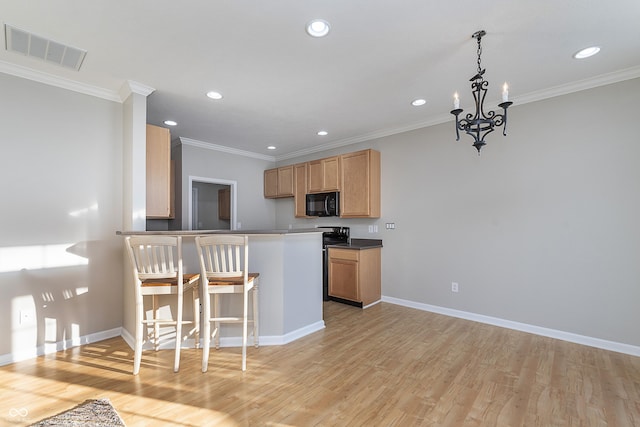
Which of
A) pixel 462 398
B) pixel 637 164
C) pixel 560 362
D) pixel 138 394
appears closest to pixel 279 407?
pixel 138 394

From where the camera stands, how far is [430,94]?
3.21 m

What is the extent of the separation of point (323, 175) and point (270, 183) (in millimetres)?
1494

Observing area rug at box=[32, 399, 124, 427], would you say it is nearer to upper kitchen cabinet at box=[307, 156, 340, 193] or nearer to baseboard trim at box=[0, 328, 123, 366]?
baseboard trim at box=[0, 328, 123, 366]

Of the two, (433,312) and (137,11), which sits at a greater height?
(137,11)

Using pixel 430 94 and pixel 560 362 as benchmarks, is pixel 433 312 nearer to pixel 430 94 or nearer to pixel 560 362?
pixel 560 362

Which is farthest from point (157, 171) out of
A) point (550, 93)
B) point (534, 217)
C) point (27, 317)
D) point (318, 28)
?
point (550, 93)

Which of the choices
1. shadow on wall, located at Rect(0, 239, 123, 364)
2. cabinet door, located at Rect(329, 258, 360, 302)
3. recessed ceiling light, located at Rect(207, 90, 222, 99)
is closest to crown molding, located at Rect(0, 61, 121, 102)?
recessed ceiling light, located at Rect(207, 90, 222, 99)

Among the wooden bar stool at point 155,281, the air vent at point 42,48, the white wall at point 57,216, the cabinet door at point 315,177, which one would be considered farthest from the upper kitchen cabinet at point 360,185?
the air vent at point 42,48

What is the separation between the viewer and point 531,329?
3.19 m

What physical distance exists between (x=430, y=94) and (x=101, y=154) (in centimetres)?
365

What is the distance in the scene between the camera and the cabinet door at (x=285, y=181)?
5.68m

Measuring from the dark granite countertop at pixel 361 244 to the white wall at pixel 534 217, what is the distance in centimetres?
34

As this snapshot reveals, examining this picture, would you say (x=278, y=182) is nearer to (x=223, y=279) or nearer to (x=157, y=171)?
(x=157, y=171)

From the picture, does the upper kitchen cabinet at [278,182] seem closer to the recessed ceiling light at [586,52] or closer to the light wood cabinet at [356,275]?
the light wood cabinet at [356,275]
